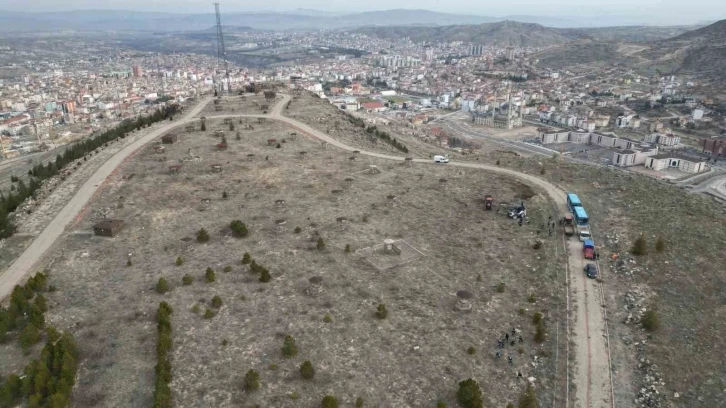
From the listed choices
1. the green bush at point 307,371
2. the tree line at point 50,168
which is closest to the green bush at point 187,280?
the green bush at point 307,371

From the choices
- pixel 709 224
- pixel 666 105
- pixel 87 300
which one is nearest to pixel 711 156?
pixel 666 105

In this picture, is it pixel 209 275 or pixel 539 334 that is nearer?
pixel 539 334

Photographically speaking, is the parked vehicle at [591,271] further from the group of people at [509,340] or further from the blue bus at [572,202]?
the blue bus at [572,202]

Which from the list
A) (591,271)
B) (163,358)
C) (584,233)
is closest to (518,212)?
(584,233)

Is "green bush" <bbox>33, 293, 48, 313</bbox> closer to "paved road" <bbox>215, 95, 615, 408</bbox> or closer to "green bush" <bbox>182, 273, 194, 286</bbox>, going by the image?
"green bush" <bbox>182, 273, 194, 286</bbox>

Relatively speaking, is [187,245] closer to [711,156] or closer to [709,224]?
[709,224]

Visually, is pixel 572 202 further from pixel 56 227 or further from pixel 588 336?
pixel 56 227
